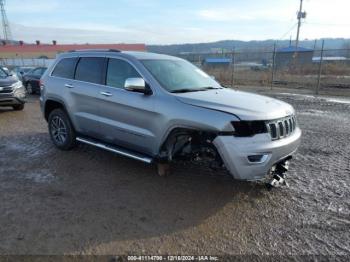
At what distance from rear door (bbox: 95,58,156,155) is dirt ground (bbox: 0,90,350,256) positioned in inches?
23.3

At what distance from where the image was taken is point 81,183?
5.00m

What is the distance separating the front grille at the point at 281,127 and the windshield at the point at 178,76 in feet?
4.37

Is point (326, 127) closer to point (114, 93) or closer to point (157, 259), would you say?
point (114, 93)

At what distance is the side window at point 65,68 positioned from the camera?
6341 mm

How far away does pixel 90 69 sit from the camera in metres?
5.94

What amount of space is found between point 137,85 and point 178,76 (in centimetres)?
82

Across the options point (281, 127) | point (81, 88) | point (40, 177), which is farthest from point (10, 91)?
point (281, 127)

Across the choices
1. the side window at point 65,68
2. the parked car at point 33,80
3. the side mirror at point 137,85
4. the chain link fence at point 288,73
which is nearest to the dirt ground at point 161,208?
the side mirror at point 137,85

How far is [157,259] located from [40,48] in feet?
234

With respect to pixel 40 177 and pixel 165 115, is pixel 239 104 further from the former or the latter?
pixel 40 177

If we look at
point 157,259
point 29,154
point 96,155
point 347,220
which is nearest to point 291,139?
point 347,220

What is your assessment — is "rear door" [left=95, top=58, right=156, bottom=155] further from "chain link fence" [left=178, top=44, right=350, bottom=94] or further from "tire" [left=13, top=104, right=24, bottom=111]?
"chain link fence" [left=178, top=44, right=350, bottom=94]

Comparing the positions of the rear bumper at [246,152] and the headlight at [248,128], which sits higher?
the headlight at [248,128]

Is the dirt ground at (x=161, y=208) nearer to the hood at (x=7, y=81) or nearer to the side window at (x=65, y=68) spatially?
the side window at (x=65, y=68)
